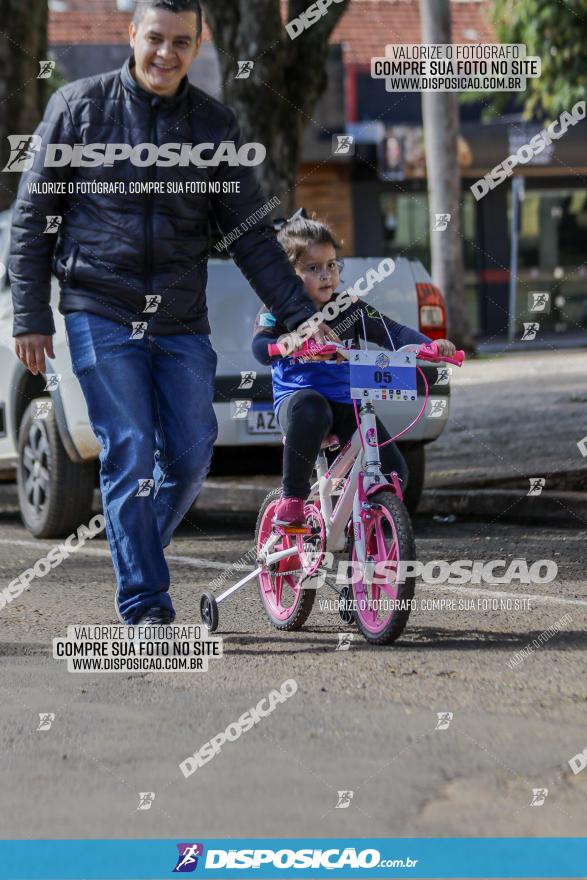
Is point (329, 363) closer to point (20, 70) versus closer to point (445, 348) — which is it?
point (445, 348)

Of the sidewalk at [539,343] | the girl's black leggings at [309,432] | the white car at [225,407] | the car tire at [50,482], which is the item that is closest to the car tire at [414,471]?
the white car at [225,407]

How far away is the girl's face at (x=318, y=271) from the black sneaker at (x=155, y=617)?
1277mm

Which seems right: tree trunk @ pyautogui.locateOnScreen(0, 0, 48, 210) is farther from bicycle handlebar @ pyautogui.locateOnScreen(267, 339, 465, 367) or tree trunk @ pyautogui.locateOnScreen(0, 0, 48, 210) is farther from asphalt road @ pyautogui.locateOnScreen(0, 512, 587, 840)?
bicycle handlebar @ pyautogui.locateOnScreen(267, 339, 465, 367)

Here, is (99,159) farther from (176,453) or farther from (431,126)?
(431,126)

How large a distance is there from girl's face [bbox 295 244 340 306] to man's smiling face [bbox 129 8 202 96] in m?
0.85

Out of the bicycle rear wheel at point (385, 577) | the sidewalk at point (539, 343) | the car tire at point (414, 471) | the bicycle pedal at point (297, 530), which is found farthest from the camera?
the sidewalk at point (539, 343)

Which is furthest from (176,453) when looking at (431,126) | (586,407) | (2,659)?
(431,126)

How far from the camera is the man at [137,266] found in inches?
225

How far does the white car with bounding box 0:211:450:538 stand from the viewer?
9109mm

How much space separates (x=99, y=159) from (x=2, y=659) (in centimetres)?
173

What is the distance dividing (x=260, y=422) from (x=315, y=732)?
4737mm

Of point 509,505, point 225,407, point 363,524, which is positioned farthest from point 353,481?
point 509,505

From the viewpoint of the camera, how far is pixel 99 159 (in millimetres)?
5684

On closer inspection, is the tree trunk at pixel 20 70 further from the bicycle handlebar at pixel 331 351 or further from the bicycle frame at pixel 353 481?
the bicycle handlebar at pixel 331 351
